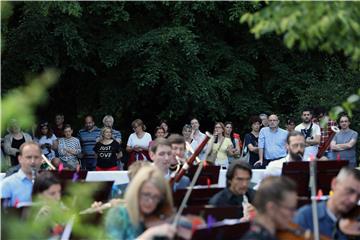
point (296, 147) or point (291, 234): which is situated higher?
point (296, 147)

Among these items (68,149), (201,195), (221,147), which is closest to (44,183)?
(201,195)

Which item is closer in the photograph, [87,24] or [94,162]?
[94,162]

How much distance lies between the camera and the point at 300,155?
27.8ft

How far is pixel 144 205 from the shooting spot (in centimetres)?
479

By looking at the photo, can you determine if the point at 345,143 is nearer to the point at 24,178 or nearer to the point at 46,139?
the point at 46,139

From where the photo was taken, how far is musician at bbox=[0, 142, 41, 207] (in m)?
6.93

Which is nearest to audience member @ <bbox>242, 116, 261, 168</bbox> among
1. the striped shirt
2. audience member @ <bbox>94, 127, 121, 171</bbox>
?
audience member @ <bbox>94, 127, 121, 171</bbox>

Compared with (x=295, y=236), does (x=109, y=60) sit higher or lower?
higher

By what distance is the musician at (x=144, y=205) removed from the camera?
4.77 metres

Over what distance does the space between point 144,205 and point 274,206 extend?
2.70 feet

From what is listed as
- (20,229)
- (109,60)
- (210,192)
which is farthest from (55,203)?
(109,60)

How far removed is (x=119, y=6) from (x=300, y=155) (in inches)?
348

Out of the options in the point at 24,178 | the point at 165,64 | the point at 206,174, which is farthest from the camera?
the point at 165,64

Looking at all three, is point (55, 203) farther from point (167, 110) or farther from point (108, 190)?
point (167, 110)
